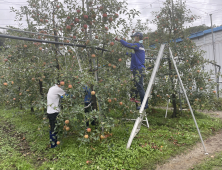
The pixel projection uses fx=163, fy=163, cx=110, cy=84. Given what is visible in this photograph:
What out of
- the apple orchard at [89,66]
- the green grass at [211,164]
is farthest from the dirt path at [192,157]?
the apple orchard at [89,66]

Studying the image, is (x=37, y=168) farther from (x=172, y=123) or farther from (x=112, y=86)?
(x=172, y=123)

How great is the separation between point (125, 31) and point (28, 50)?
9.15 feet

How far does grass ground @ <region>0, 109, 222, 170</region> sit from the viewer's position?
2.92 m

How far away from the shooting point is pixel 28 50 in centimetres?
456

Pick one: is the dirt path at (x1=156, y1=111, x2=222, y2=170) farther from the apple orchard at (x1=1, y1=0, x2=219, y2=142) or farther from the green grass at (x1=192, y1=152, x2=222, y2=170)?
the apple orchard at (x1=1, y1=0, x2=219, y2=142)

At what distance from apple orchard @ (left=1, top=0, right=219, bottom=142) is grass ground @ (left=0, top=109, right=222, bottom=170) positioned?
33 cm

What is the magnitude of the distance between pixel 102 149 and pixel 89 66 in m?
1.77

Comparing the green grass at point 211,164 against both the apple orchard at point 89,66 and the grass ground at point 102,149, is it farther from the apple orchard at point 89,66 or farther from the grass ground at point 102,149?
the apple orchard at point 89,66

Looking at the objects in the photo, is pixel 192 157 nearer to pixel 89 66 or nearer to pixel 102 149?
pixel 102 149

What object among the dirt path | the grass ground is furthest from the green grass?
the grass ground

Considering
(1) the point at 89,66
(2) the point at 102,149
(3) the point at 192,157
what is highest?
(1) the point at 89,66

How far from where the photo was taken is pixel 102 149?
3.27m

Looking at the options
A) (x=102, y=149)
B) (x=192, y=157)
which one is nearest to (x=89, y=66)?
(x=102, y=149)

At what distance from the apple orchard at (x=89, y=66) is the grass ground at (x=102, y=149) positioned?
0.33m
